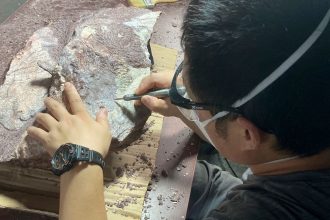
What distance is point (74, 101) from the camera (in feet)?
3.51

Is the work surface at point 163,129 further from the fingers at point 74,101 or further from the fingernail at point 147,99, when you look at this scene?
the fingers at point 74,101

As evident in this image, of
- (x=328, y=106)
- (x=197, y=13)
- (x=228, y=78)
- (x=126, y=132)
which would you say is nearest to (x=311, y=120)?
(x=328, y=106)

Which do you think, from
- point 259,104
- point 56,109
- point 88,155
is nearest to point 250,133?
point 259,104

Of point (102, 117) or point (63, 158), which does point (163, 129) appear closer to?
point (102, 117)

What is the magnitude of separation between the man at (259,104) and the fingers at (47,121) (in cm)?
3

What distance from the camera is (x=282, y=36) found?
72 cm

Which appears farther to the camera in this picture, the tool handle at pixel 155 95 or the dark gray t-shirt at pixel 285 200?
the tool handle at pixel 155 95

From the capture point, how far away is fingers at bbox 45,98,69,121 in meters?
1.05

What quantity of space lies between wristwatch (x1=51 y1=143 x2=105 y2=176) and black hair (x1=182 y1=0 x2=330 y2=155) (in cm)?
31

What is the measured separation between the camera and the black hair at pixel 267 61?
0.72 metres

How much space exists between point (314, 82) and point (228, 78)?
0.48 ft

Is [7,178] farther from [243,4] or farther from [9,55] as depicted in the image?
[243,4]

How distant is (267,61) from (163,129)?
0.60 m

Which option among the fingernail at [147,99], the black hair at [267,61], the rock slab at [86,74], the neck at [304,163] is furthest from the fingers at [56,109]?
the neck at [304,163]
